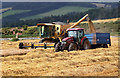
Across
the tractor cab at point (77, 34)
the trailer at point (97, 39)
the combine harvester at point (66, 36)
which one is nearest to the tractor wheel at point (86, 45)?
the combine harvester at point (66, 36)

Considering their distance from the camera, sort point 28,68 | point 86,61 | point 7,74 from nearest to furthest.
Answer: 1. point 7,74
2. point 28,68
3. point 86,61

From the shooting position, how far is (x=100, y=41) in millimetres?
24453

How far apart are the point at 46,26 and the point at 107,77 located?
15.6 meters

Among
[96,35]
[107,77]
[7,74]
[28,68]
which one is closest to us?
[107,77]

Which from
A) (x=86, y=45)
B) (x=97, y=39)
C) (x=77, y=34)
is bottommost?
(x=86, y=45)

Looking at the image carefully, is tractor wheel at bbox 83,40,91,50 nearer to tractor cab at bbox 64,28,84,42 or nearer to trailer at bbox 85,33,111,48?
tractor cab at bbox 64,28,84,42

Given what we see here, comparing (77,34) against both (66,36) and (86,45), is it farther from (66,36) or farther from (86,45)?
(66,36)

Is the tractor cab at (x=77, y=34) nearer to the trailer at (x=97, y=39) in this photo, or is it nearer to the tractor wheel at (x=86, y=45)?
the tractor wheel at (x=86, y=45)

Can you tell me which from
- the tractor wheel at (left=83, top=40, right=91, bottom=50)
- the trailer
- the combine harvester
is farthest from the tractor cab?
the trailer

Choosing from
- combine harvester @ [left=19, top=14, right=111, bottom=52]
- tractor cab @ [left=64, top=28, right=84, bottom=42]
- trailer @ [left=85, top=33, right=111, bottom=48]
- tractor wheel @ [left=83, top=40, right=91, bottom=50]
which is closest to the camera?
tractor cab @ [left=64, top=28, right=84, bottom=42]

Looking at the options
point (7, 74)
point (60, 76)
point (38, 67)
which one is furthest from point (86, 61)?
point (7, 74)

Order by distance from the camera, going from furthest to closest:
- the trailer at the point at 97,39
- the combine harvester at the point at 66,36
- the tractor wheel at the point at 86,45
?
the trailer at the point at 97,39 < the tractor wheel at the point at 86,45 < the combine harvester at the point at 66,36

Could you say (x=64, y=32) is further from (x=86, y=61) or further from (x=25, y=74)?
(x=25, y=74)

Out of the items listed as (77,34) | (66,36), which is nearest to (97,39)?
(77,34)
